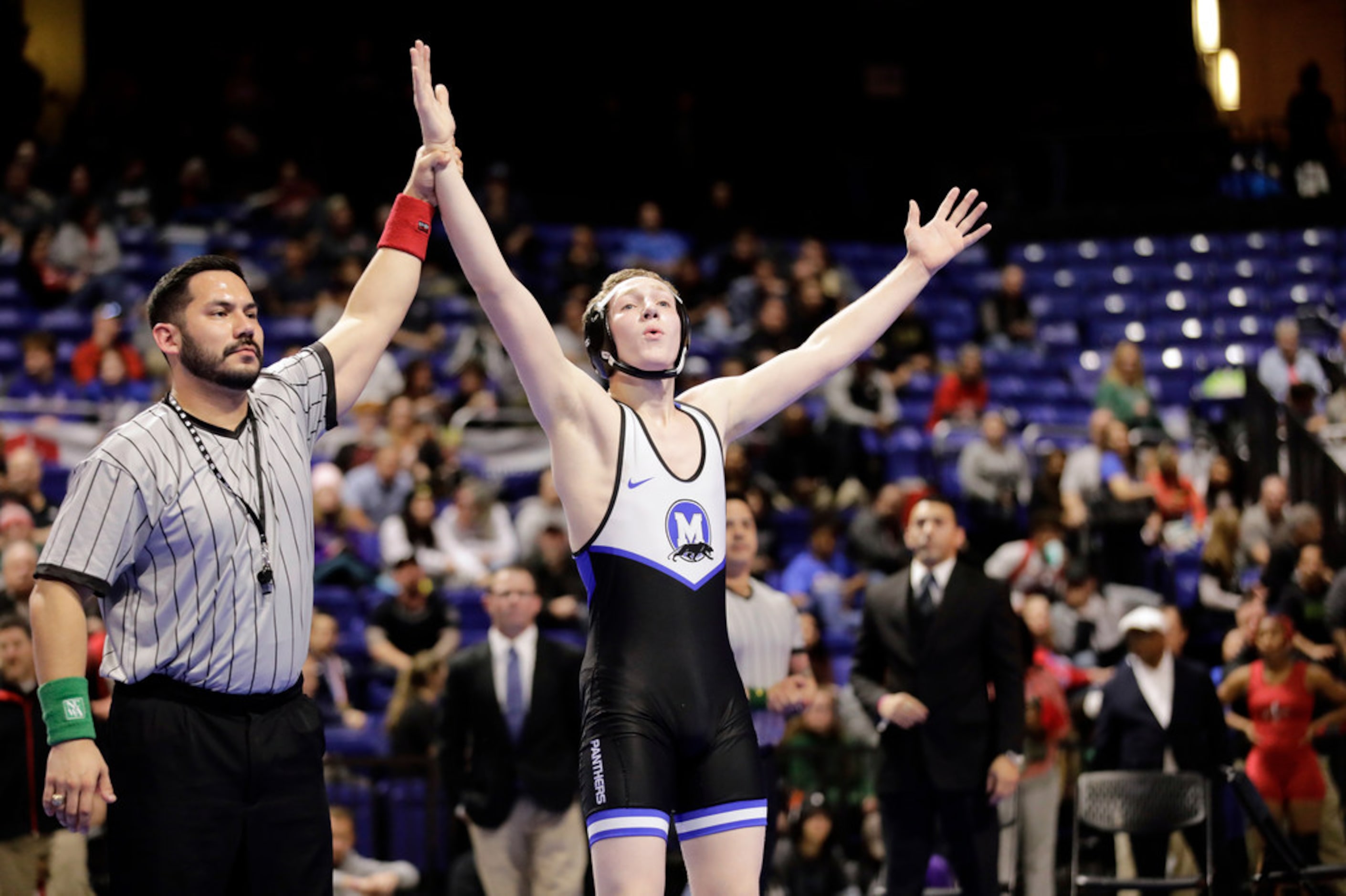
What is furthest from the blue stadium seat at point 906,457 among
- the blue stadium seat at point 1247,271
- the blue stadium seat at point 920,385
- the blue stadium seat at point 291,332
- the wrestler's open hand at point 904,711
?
the wrestler's open hand at point 904,711

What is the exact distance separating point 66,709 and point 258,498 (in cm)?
64

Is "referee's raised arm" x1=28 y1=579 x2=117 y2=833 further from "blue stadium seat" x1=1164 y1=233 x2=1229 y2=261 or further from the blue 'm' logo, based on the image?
"blue stadium seat" x1=1164 y1=233 x2=1229 y2=261

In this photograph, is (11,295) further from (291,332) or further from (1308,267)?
(1308,267)

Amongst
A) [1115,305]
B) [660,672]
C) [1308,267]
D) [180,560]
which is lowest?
[660,672]

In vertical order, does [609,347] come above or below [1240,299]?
below

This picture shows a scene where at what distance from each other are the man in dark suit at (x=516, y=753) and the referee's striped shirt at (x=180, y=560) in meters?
3.77

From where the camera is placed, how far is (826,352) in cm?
481

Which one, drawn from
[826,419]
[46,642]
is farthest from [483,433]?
[46,642]

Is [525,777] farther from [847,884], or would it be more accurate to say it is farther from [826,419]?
[826,419]

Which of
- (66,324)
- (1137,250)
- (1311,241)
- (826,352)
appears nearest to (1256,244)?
(1311,241)

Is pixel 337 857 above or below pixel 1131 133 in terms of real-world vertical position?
below

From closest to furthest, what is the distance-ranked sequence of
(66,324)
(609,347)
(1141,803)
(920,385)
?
(609,347)
(1141,803)
(66,324)
(920,385)

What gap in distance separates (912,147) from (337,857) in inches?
545

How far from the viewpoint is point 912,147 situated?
20.1 metres
